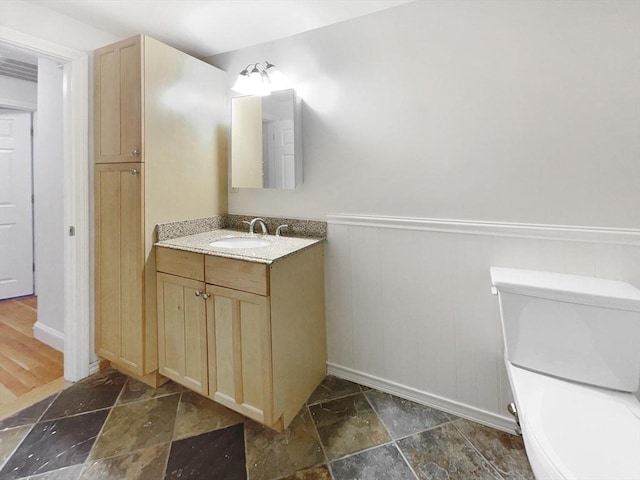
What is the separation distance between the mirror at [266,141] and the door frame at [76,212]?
871mm

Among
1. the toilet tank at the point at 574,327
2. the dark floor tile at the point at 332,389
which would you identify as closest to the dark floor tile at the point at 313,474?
the dark floor tile at the point at 332,389

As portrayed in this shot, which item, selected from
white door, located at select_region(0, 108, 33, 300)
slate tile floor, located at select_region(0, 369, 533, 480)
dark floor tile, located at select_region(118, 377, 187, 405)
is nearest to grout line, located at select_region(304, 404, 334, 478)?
slate tile floor, located at select_region(0, 369, 533, 480)

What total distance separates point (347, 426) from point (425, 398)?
0.48m

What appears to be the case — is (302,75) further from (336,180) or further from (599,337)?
(599,337)

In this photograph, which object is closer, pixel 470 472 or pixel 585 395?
pixel 585 395

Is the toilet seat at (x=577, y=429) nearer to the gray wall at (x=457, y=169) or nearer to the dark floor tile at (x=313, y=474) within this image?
the gray wall at (x=457, y=169)

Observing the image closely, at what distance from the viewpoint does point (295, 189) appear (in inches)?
81.8

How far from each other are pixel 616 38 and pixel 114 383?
3071 mm

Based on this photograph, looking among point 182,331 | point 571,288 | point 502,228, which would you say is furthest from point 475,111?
point 182,331

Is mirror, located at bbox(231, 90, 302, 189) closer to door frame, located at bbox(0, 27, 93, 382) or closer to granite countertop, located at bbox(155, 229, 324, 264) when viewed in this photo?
granite countertop, located at bbox(155, 229, 324, 264)

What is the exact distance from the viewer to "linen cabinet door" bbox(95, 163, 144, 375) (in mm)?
1831

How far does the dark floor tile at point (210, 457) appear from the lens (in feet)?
4.46

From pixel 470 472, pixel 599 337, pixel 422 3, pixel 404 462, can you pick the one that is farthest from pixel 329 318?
pixel 422 3

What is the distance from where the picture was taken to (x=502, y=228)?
153cm
